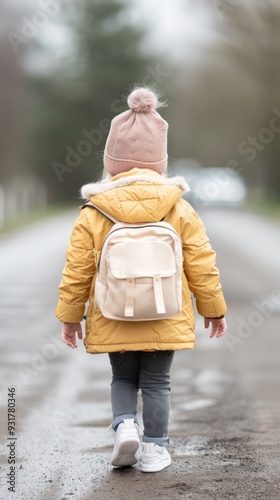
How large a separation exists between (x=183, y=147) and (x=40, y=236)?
38418 mm

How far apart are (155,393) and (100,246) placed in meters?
0.68

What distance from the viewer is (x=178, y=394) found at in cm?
589

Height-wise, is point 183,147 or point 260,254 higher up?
point 183,147

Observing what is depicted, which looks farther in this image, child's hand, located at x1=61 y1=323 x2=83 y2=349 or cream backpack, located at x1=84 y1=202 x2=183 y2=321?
child's hand, located at x1=61 y1=323 x2=83 y2=349

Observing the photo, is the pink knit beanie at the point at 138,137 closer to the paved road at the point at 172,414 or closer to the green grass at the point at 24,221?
the paved road at the point at 172,414

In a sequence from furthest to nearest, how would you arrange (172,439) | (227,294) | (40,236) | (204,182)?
(204,182) < (40,236) < (227,294) < (172,439)

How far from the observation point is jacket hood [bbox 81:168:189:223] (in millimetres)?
4039

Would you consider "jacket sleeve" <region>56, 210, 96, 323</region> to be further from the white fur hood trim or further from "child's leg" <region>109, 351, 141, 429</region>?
"child's leg" <region>109, 351, 141, 429</region>

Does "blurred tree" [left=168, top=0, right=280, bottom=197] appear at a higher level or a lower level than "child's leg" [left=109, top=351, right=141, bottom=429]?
higher

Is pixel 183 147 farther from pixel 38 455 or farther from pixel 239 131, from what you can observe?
pixel 38 455

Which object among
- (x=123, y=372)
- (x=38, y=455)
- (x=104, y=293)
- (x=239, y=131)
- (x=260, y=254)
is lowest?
(x=38, y=455)

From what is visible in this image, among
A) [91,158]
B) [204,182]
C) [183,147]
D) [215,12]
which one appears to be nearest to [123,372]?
[204,182]

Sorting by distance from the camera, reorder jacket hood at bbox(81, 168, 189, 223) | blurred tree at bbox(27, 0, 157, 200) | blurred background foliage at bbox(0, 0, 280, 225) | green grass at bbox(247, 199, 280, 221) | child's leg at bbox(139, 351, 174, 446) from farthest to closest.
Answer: blurred tree at bbox(27, 0, 157, 200) → blurred background foliage at bbox(0, 0, 280, 225) → green grass at bbox(247, 199, 280, 221) → child's leg at bbox(139, 351, 174, 446) → jacket hood at bbox(81, 168, 189, 223)

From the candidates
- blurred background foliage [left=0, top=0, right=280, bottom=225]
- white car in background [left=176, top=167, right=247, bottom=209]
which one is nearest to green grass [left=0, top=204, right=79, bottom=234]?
white car in background [left=176, top=167, right=247, bottom=209]
